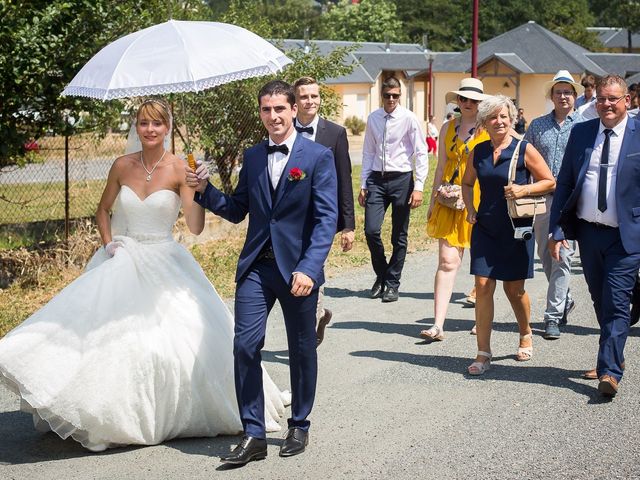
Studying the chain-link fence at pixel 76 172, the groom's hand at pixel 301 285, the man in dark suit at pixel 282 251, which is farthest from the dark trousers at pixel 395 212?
the groom's hand at pixel 301 285

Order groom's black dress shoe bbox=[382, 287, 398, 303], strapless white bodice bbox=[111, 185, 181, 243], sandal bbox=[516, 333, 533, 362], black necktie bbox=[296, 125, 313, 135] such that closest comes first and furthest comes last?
1. strapless white bodice bbox=[111, 185, 181, 243]
2. sandal bbox=[516, 333, 533, 362]
3. black necktie bbox=[296, 125, 313, 135]
4. groom's black dress shoe bbox=[382, 287, 398, 303]

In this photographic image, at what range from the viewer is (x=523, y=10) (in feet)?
341

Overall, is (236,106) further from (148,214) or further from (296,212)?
(296,212)

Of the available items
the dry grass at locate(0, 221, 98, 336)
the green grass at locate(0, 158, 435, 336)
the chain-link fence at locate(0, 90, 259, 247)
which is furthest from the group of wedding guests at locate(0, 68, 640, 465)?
the chain-link fence at locate(0, 90, 259, 247)

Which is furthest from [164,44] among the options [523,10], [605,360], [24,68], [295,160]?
[523,10]

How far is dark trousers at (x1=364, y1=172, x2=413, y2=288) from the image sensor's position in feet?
34.9

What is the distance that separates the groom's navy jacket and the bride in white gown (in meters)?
0.55

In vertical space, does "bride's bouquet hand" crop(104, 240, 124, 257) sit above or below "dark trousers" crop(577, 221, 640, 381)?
above

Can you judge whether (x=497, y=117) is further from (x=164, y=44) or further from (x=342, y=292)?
(x=342, y=292)

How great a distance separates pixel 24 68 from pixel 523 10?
325 feet

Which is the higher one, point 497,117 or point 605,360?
point 497,117

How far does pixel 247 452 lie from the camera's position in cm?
572

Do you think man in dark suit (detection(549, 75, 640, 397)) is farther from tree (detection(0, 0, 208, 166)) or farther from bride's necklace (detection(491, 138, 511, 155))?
tree (detection(0, 0, 208, 166))

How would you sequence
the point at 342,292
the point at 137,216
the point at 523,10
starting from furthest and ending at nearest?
the point at 523,10, the point at 342,292, the point at 137,216
